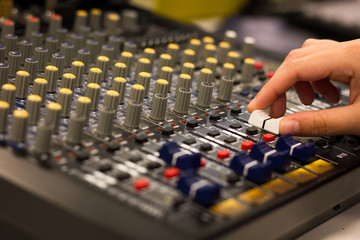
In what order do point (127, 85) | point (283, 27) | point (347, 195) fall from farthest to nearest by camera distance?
point (283, 27) < point (127, 85) < point (347, 195)

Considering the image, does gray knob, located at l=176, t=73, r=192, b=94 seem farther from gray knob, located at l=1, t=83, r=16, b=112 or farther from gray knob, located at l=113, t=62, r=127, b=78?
gray knob, located at l=1, t=83, r=16, b=112

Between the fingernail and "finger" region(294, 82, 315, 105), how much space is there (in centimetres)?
25

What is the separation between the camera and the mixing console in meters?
1.04

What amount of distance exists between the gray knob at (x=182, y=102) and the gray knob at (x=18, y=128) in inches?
17.5

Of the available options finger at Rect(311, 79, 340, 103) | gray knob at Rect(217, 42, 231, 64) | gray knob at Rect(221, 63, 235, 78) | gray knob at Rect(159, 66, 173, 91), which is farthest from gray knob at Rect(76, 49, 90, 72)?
finger at Rect(311, 79, 340, 103)

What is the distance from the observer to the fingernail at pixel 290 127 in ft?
4.66

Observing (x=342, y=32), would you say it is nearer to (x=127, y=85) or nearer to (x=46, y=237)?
(x=127, y=85)

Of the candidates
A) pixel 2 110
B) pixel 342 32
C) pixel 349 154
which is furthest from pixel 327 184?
pixel 342 32

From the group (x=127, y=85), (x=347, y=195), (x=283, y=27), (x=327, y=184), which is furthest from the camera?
(x=283, y=27)

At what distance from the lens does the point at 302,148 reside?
4.49 feet

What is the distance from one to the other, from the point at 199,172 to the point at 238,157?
0.09 m

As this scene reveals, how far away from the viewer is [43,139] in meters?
1.14

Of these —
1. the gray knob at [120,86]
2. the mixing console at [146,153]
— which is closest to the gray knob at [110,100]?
the mixing console at [146,153]

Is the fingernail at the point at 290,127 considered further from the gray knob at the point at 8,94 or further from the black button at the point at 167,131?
the gray knob at the point at 8,94
